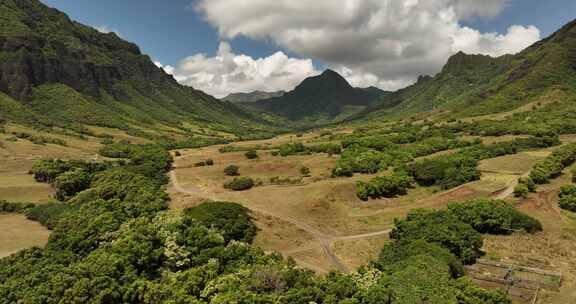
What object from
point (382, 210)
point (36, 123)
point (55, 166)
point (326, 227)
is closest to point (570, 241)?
point (382, 210)

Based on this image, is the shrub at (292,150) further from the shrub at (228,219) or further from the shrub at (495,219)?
the shrub at (495,219)

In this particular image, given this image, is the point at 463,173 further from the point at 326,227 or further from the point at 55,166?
the point at 55,166

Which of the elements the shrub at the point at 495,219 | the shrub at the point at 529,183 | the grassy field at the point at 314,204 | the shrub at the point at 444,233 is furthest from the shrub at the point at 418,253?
the shrub at the point at 529,183

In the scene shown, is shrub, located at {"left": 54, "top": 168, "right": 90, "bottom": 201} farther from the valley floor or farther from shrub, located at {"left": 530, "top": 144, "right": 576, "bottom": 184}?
shrub, located at {"left": 530, "top": 144, "right": 576, "bottom": 184}

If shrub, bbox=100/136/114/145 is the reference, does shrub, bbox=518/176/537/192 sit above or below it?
below

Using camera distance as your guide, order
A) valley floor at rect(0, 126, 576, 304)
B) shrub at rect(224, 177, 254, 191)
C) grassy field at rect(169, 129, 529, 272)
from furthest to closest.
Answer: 1. shrub at rect(224, 177, 254, 191)
2. grassy field at rect(169, 129, 529, 272)
3. valley floor at rect(0, 126, 576, 304)

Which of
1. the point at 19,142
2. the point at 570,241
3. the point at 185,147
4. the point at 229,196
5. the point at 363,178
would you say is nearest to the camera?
the point at 570,241

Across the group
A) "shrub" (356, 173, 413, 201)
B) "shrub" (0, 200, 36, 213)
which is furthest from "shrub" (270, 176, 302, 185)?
"shrub" (0, 200, 36, 213)

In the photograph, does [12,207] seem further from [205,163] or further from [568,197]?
[568,197]
